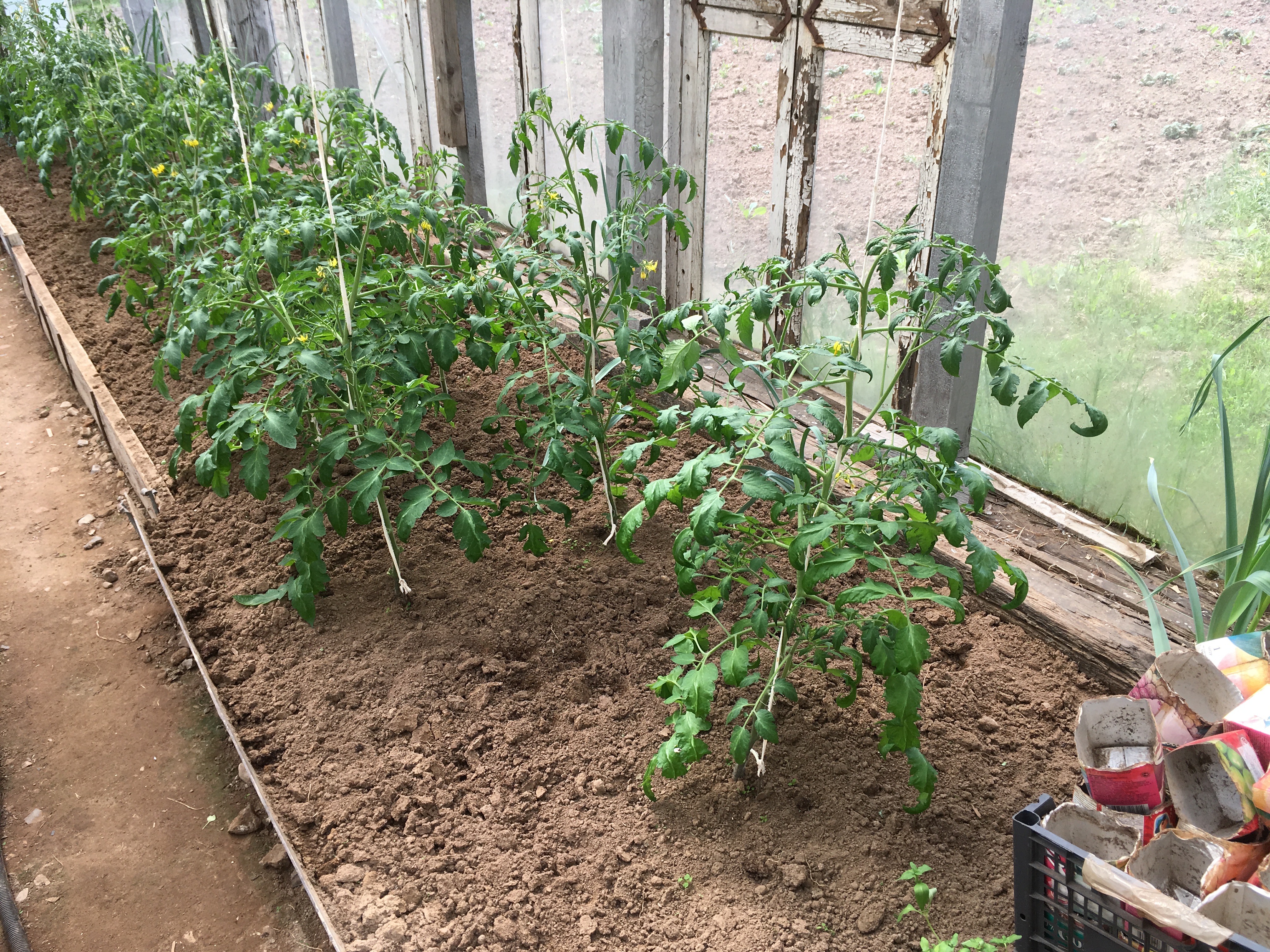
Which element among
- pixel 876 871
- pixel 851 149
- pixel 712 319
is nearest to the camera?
pixel 712 319

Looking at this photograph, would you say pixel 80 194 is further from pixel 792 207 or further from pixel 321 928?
pixel 321 928

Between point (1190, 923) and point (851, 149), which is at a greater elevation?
point (851, 149)

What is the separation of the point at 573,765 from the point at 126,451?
8.39 ft

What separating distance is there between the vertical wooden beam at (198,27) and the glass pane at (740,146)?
6.79m

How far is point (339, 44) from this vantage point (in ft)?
21.5

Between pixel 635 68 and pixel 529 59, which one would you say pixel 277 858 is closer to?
pixel 635 68

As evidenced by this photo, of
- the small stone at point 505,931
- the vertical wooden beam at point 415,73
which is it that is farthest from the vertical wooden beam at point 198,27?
the small stone at point 505,931

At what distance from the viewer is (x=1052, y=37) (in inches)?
100

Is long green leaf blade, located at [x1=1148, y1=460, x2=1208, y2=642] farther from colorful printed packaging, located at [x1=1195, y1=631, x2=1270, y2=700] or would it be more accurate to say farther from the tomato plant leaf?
the tomato plant leaf

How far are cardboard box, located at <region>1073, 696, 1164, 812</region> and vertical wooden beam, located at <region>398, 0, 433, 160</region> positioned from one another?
16.1 ft

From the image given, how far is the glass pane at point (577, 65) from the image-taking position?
4.43 m

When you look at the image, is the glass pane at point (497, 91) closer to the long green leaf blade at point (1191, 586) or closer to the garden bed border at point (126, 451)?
the garden bed border at point (126, 451)

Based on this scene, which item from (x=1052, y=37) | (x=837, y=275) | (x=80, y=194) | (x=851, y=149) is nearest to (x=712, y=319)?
(x=837, y=275)

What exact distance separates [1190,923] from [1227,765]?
0.31 metres
